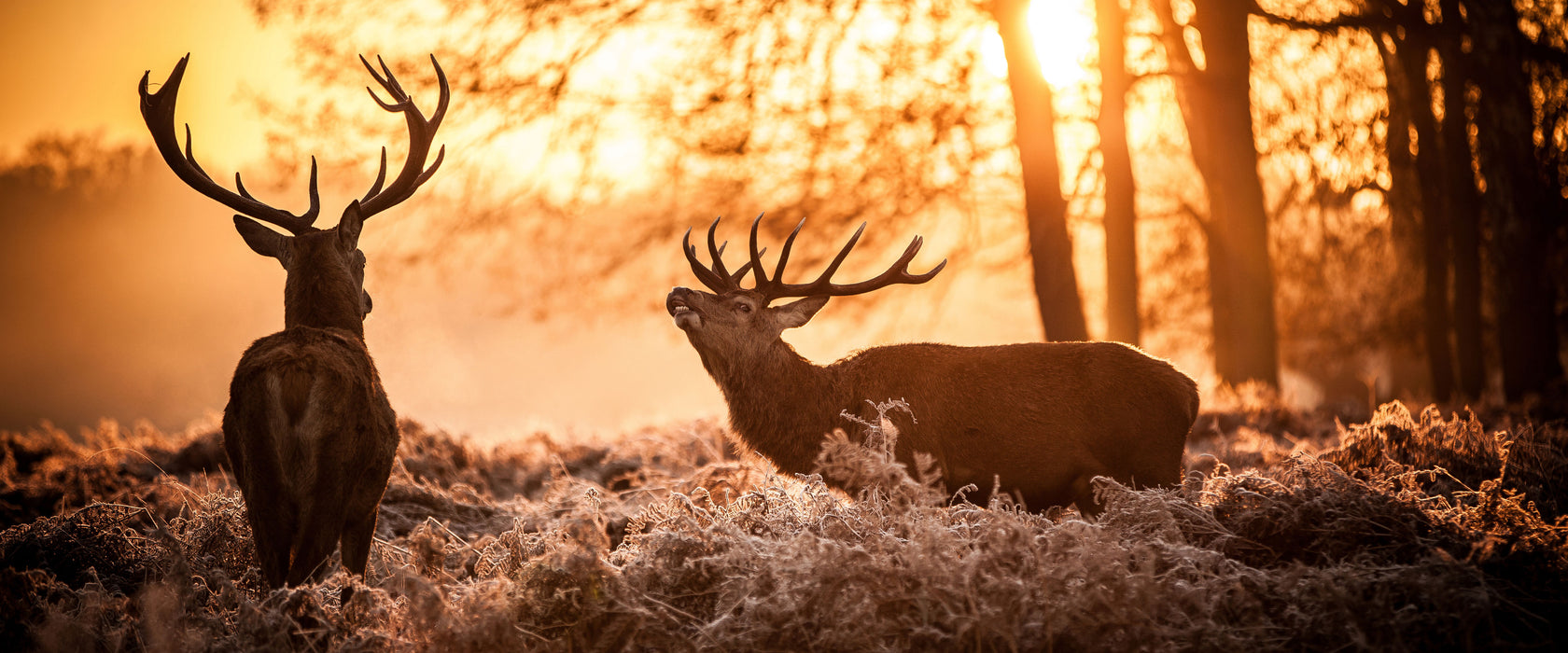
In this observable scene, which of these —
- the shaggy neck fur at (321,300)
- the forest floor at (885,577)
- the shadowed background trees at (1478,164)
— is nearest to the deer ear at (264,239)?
the shaggy neck fur at (321,300)

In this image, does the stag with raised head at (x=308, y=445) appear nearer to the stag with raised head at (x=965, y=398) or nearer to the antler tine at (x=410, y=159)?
the antler tine at (x=410, y=159)

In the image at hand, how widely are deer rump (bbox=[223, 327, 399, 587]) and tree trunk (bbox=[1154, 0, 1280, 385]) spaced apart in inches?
425

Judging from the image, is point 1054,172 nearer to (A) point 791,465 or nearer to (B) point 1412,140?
(A) point 791,465

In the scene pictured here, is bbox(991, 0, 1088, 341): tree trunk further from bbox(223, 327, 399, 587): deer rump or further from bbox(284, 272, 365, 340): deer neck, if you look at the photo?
bbox(223, 327, 399, 587): deer rump

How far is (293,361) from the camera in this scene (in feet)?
14.0

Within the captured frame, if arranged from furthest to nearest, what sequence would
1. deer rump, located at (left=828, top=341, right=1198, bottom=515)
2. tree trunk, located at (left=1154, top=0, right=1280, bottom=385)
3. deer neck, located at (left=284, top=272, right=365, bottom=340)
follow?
tree trunk, located at (left=1154, top=0, right=1280, bottom=385)
deer rump, located at (left=828, top=341, right=1198, bottom=515)
deer neck, located at (left=284, top=272, right=365, bottom=340)

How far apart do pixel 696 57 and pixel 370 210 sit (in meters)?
5.04

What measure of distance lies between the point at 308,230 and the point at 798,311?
116 inches

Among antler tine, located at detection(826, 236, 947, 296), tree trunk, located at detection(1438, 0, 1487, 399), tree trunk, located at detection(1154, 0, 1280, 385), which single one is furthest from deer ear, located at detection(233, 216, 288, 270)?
tree trunk, located at detection(1438, 0, 1487, 399)

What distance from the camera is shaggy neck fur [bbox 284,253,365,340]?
5129 millimetres

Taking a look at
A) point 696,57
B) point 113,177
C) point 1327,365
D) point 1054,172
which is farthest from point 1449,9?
point 113,177

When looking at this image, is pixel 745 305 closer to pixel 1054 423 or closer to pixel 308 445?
pixel 1054 423

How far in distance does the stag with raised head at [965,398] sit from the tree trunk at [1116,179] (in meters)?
5.64

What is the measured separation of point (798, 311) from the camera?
6.43m
